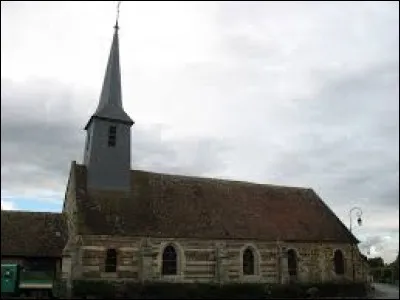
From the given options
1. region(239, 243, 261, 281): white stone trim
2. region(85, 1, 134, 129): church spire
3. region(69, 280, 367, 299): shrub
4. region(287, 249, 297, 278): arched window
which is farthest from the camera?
region(287, 249, 297, 278): arched window

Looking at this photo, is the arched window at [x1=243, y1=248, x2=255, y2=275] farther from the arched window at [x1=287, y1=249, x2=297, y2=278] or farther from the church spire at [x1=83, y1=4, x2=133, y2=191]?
the church spire at [x1=83, y1=4, x2=133, y2=191]

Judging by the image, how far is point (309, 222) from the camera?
4003cm

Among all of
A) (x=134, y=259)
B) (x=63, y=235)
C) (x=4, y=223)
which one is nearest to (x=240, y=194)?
(x=134, y=259)

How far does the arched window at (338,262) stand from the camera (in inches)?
1540

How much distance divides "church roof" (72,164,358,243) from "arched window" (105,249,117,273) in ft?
4.06

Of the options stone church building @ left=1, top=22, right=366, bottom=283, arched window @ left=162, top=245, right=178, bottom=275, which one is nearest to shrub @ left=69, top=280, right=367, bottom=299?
stone church building @ left=1, top=22, right=366, bottom=283

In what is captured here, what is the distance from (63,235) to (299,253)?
17.6 meters

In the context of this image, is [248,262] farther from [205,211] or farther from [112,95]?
[112,95]

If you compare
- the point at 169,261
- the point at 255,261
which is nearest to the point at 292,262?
the point at 255,261

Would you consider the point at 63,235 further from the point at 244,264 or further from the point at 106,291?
the point at 244,264

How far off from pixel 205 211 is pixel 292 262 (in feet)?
25.6

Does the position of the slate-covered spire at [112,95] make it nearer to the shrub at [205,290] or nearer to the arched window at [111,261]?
the arched window at [111,261]

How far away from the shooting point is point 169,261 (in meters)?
33.2

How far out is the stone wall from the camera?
31016 millimetres
